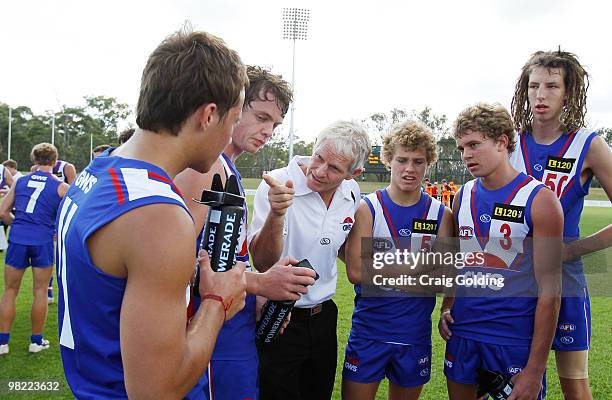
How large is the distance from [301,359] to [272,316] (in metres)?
0.76

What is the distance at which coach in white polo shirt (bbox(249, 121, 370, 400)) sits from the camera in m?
2.96

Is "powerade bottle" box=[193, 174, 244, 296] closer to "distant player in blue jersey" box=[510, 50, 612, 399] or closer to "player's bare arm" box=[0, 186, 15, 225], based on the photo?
"distant player in blue jersey" box=[510, 50, 612, 399]

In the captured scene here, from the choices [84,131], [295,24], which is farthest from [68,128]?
[295,24]

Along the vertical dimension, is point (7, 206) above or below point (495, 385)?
above

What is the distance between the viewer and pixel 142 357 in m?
1.28

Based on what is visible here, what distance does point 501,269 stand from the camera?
283 cm

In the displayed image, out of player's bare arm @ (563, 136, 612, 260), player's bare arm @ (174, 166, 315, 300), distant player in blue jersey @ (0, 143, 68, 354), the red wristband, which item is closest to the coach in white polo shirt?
player's bare arm @ (174, 166, 315, 300)

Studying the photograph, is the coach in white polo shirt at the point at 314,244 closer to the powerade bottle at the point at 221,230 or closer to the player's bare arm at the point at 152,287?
the powerade bottle at the point at 221,230

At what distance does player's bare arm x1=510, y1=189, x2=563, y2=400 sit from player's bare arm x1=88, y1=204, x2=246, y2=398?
206 cm

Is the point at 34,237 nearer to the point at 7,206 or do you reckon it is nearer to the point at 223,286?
the point at 7,206

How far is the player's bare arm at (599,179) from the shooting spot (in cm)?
304

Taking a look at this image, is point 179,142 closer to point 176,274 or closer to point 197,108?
point 197,108

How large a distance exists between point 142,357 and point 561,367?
2.92 metres

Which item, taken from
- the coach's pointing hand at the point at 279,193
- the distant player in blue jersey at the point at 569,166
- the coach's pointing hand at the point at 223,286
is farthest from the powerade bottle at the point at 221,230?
the distant player in blue jersey at the point at 569,166
